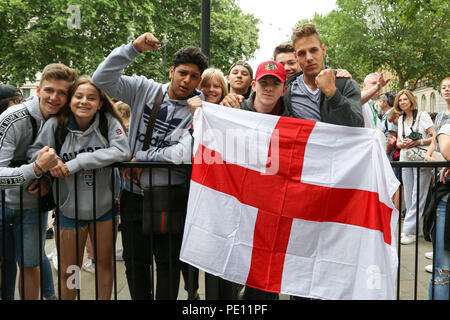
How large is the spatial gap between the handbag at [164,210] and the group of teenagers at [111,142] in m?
0.06

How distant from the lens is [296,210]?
8.83ft

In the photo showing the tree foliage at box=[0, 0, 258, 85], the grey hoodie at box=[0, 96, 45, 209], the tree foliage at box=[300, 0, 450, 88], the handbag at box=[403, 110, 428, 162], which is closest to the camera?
the grey hoodie at box=[0, 96, 45, 209]

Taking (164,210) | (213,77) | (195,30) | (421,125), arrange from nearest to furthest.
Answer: (164,210)
(213,77)
(421,125)
(195,30)

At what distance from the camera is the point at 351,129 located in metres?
2.69

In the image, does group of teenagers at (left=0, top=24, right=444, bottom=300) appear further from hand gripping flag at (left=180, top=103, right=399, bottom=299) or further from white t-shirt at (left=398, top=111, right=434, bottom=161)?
white t-shirt at (left=398, top=111, right=434, bottom=161)

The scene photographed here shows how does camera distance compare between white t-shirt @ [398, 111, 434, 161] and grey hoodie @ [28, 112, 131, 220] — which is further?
white t-shirt @ [398, 111, 434, 161]

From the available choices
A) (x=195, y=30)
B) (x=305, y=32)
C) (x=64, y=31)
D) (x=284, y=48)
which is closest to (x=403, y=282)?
(x=284, y=48)

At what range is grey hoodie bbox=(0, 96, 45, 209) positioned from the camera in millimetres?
2762

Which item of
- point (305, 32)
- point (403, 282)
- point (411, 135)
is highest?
point (305, 32)

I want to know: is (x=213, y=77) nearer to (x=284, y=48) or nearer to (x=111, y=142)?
(x=284, y=48)

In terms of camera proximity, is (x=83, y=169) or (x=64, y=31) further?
(x=64, y=31)

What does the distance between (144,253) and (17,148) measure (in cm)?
121

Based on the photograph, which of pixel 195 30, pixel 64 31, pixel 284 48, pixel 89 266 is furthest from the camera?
pixel 195 30

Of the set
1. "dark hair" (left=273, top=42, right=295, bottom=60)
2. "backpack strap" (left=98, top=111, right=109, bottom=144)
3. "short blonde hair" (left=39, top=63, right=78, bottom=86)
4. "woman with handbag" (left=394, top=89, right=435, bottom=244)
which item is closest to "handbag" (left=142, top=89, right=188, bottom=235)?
"backpack strap" (left=98, top=111, right=109, bottom=144)
